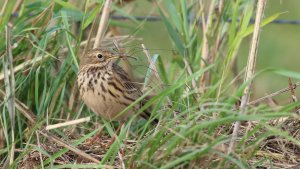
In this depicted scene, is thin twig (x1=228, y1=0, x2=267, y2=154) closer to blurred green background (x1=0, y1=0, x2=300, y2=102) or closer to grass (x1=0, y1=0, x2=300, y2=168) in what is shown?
grass (x1=0, y1=0, x2=300, y2=168)

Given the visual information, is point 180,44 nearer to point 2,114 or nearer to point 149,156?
point 2,114

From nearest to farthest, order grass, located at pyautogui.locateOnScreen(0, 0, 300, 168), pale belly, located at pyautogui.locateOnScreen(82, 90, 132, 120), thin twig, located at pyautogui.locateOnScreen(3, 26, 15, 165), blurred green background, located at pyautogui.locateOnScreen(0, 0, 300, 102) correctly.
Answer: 1. grass, located at pyautogui.locateOnScreen(0, 0, 300, 168)
2. thin twig, located at pyautogui.locateOnScreen(3, 26, 15, 165)
3. pale belly, located at pyautogui.locateOnScreen(82, 90, 132, 120)
4. blurred green background, located at pyautogui.locateOnScreen(0, 0, 300, 102)

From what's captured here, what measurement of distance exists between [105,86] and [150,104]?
4.95 ft

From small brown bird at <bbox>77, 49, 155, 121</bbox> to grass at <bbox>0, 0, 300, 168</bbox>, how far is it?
15 centimetres

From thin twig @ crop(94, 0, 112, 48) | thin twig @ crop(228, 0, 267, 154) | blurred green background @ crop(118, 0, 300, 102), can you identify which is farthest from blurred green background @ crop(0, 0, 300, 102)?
thin twig @ crop(228, 0, 267, 154)

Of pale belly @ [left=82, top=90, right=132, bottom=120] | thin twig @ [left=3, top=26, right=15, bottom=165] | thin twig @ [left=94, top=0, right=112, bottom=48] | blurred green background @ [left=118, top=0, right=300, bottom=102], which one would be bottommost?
blurred green background @ [left=118, top=0, right=300, bottom=102]

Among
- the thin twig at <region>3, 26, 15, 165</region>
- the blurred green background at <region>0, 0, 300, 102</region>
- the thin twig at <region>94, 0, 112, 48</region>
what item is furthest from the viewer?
the blurred green background at <region>0, 0, 300, 102</region>

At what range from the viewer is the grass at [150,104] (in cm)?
527

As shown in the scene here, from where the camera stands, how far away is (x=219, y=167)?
523cm

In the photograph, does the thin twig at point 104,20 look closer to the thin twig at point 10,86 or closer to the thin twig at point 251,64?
the thin twig at point 10,86

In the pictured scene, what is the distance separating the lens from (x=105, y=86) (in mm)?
6914

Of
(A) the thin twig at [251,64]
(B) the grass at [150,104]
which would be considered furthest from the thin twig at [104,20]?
(A) the thin twig at [251,64]

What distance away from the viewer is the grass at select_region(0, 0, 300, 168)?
5.27 m

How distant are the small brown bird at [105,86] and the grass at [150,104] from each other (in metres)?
0.15
